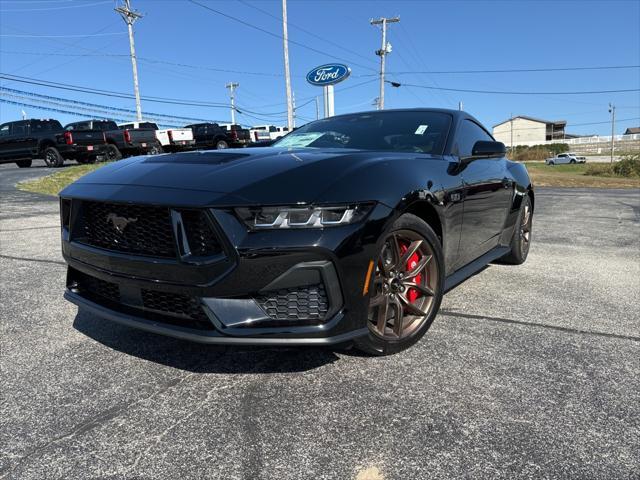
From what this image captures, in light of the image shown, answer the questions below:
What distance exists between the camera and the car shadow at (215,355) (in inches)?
95.6

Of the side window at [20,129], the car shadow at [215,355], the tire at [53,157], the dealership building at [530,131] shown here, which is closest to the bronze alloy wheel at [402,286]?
the car shadow at [215,355]

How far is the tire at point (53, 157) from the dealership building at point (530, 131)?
9405 centimetres

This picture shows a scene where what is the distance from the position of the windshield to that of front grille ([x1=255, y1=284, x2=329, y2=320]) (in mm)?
1454

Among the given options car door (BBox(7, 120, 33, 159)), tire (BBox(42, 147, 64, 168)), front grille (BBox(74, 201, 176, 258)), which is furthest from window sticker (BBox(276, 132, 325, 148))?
car door (BBox(7, 120, 33, 159))

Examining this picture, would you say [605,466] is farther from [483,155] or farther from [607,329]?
[483,155]

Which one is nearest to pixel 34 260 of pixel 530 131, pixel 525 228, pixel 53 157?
pixel 525 228

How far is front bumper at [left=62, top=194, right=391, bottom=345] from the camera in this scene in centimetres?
200

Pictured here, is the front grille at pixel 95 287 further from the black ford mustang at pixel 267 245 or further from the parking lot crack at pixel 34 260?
the parking lot crack at pixel 34 260

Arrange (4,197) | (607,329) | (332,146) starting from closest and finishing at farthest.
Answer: (607,329) < (332,146) < (4,197)

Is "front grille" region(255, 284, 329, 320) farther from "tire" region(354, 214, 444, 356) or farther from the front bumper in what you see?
"tire" region(354, 214, 444, 356)

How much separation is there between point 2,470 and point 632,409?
8.18 feet

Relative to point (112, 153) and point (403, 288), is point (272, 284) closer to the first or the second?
point (403, 288)

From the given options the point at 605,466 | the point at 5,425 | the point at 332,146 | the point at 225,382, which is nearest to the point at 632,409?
the point at 605,466

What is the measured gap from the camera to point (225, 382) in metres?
2.29
